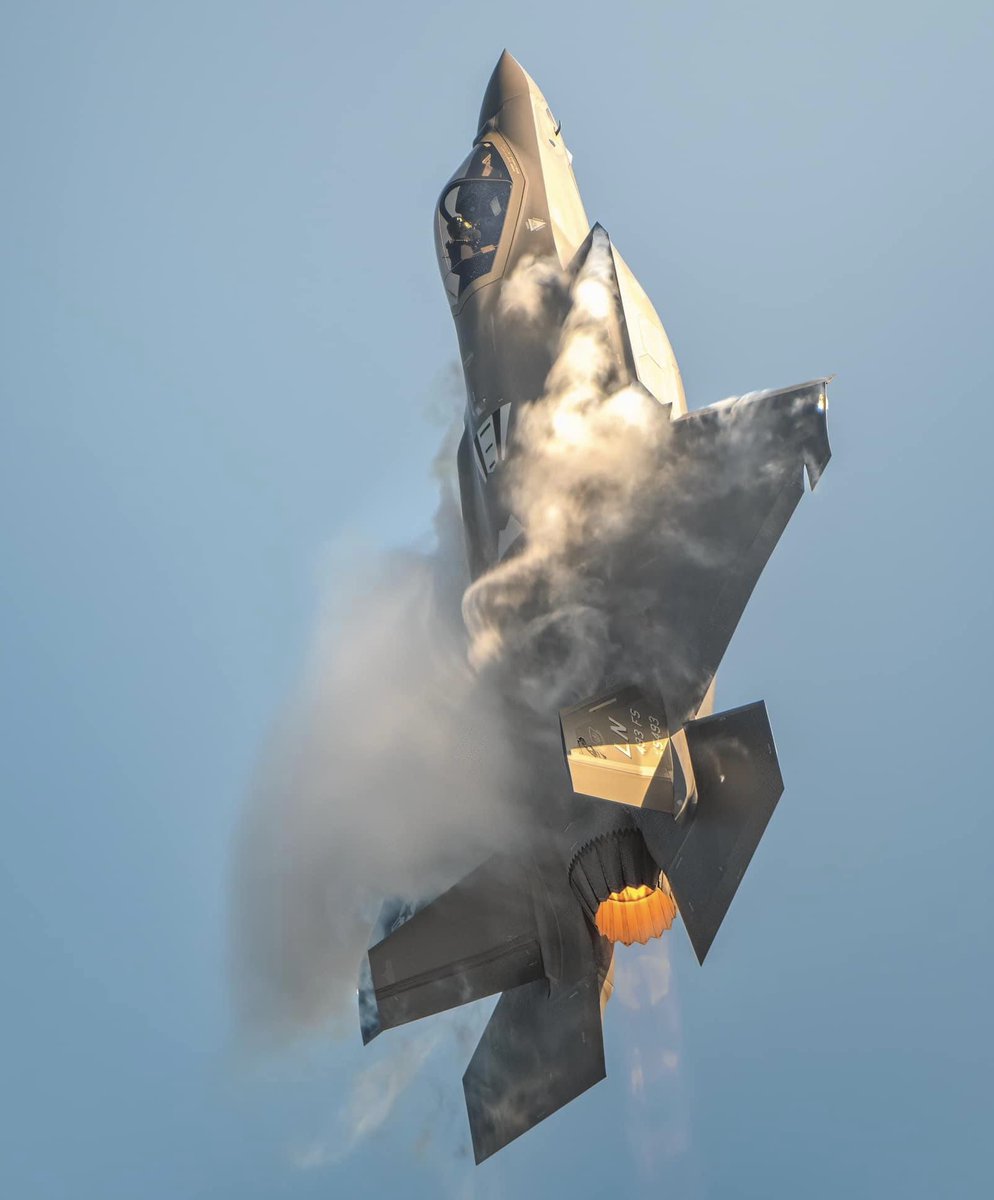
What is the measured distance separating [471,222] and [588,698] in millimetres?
8220

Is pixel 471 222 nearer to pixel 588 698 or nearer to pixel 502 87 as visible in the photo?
pixel 502 87

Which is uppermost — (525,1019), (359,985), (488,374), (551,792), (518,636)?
(488,374)

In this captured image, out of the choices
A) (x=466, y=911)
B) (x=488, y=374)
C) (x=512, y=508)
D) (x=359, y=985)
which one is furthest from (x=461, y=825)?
(x=488, y=374)

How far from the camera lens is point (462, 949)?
59.8 feet

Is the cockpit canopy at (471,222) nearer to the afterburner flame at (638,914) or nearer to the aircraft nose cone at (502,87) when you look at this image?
the aircraft nose cone at (502,87)

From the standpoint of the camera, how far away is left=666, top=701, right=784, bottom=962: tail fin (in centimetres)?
1491

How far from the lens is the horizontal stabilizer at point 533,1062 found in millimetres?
17672

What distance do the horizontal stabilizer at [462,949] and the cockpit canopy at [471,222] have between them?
9.40 m

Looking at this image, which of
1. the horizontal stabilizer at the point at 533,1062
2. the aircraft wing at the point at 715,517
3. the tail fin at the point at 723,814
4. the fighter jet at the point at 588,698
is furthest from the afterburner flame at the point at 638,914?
the aircraft wing at the point at 715,517

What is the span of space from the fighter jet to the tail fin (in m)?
0.03

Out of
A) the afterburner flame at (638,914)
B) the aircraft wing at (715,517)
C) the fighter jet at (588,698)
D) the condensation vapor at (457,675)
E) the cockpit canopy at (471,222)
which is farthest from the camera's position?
the cockpit canopy at (471,222)

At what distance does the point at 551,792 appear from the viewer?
17078 millimetres

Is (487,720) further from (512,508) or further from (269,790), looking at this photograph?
(269,790)

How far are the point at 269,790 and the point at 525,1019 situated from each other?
5938mm
